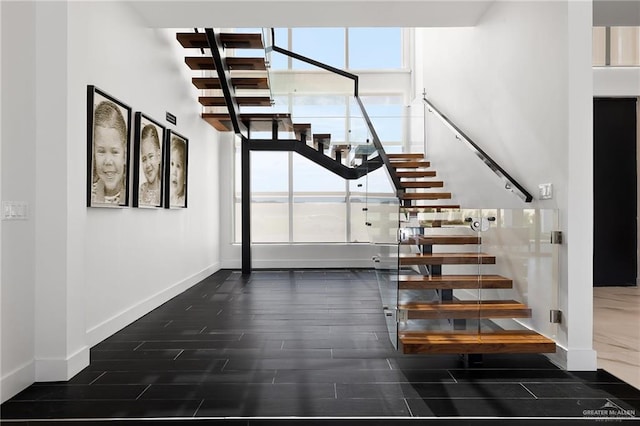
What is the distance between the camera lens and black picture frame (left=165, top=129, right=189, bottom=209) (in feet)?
19.7

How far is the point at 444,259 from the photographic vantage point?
412 cm

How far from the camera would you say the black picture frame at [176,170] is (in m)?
6.02

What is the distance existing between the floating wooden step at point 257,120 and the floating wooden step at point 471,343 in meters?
5.05

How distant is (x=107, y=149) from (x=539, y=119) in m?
3.98

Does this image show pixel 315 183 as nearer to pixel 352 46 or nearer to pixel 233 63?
pixel 352 46

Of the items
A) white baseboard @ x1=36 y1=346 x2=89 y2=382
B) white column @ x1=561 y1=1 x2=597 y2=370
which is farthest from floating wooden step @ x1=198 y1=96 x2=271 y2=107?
white baseboard @ x1=36 y1=346 x2=89 y2=382

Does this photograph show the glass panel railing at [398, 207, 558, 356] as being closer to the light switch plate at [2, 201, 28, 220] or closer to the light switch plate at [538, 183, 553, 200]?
the light switch plate at [538, 183, 553, 200]

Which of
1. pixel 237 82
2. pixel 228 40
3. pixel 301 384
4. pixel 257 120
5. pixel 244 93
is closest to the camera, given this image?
pixel 301 384

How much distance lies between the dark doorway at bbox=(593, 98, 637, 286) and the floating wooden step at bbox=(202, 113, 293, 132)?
5070 millimetres

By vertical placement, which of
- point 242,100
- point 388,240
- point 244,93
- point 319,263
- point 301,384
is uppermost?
point 244,93

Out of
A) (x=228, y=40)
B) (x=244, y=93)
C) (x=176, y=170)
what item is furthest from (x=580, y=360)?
(x=244, y=93)

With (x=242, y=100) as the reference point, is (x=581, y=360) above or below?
below

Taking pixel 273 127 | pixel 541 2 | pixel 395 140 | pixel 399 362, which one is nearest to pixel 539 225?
pixel 399 362

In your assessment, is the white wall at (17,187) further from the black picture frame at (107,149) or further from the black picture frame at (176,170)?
the black picture frame at (176,170)
